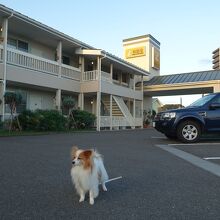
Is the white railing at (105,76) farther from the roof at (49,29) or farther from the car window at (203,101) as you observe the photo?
the car window at (203,101)

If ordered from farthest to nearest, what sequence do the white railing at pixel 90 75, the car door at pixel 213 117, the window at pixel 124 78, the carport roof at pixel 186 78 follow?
1. the window at pixel 124 78
2. the carport roof at pixel 186 78
3. the white railing at pixel 90 75
4. the car door at pixel 213 117

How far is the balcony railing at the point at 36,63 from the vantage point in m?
18.9

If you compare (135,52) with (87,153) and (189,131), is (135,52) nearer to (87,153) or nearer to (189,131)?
(189,131)

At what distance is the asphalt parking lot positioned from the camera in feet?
13.2

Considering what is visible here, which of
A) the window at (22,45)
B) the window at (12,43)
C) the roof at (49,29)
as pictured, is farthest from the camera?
the window at (22,45)

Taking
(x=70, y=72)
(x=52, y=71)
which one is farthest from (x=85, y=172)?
(x=70, y=72)

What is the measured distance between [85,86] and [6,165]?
18.0 m

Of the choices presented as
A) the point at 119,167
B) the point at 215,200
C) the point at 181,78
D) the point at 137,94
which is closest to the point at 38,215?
the point at 215,200

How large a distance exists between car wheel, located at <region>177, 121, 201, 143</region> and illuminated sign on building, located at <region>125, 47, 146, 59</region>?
2826 centimetres

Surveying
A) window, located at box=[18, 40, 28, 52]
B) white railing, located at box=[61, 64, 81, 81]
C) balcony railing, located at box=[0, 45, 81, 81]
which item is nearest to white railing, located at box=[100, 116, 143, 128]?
white railing, located at box=[61, 64, 81, 81]

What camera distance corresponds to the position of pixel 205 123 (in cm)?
A: 1230

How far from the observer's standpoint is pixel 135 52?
40688 mm

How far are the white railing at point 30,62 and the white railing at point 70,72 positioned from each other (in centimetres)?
91

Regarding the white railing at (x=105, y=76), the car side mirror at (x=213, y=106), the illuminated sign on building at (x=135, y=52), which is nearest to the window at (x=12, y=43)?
the white railing at (x=105, y=76)
